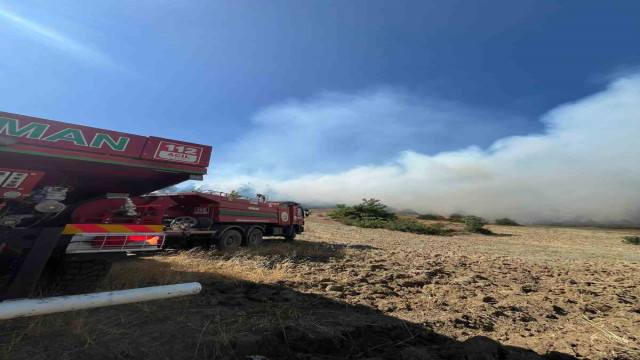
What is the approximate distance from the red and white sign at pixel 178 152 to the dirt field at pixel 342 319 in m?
1.93

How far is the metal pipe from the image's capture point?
2.25 meters

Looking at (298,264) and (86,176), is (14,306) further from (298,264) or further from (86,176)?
(298,264)

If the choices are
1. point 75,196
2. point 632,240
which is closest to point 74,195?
point 75,196

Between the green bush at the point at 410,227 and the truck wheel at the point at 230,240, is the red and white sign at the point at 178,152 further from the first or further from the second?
the green bush at the point at 410,227

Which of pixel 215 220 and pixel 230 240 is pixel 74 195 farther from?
pixel 230 240

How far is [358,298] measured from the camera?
436cm

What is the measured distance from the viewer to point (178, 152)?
450 cm

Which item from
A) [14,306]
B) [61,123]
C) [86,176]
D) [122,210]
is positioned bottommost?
[14,306]

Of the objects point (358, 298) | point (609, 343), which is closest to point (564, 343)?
point (609, 343)

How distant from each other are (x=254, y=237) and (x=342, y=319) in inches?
313

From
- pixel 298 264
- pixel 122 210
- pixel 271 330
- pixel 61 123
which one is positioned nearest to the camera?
pixel 271 330

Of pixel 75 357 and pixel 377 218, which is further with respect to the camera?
pixel 377 218

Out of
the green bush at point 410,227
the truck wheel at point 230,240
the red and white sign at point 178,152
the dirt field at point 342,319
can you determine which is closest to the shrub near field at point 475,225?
the green bush at point 410,227

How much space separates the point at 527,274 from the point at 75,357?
26.6ft
